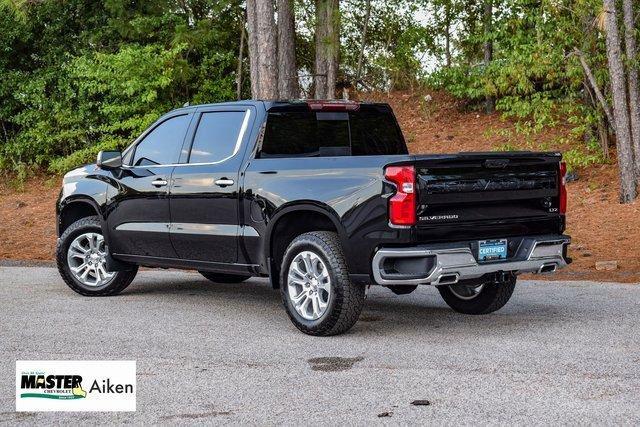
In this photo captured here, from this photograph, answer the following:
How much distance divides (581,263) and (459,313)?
14.9ft

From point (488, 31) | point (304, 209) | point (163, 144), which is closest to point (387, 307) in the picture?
point (304, 209)

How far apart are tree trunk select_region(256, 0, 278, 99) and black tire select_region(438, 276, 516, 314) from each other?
8.82 metres

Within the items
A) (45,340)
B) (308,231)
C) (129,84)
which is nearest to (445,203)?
(308,231)

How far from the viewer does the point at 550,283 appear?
11.2 meters

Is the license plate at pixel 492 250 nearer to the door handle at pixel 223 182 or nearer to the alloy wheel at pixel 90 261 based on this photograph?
the door handle at pixel 223 182

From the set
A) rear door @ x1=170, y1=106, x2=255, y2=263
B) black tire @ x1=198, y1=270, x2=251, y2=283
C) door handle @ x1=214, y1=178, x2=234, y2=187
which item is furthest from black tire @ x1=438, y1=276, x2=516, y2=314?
black tire @ x1=198, y1=270, x2=251, y2=283

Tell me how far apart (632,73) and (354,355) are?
38.9 ft

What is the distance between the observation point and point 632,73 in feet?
56.2

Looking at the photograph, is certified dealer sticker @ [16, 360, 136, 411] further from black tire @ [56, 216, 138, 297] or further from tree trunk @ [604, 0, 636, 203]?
tree trunk @ [604, 0, 636, 203]

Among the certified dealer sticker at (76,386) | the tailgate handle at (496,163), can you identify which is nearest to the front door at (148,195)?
the certified dealer sticker at (76,386)

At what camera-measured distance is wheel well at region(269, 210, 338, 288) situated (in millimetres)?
8195

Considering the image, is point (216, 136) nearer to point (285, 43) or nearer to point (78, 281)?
point (78, 281)

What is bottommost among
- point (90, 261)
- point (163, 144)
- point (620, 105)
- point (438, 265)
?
point (90, 261)

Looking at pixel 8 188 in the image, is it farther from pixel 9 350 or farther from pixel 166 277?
pixel 9 350
